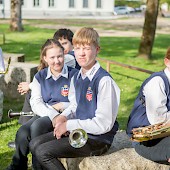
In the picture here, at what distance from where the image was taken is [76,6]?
2041 inches

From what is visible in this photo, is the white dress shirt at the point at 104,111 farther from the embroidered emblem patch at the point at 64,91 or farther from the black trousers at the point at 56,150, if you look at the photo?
the embroidered emblem patch at the point at 64,91

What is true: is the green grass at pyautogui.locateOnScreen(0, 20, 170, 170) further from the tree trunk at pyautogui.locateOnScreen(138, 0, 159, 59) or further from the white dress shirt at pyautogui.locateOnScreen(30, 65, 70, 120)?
the white dress shirt at pyautogui.locateOnScreen(30, 65, 70, 120)

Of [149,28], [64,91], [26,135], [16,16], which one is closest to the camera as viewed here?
[26,135]

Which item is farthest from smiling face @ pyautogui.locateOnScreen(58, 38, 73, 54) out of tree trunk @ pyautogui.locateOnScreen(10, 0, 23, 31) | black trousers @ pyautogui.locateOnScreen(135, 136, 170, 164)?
tree trunk @ pyautogui.locateOnScreen(10, 0, 23, 31)

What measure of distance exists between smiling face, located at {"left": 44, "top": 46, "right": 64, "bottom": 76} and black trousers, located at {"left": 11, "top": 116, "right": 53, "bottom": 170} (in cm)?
59

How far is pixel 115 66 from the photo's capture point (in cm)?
1278

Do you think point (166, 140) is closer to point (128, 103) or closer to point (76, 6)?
point (128, 103)

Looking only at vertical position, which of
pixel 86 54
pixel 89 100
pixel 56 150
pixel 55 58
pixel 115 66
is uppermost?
pixel 86 54

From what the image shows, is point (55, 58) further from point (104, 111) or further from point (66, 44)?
point (104, 111)

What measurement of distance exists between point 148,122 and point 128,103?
16.2 ft

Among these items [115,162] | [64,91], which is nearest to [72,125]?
[115,162]

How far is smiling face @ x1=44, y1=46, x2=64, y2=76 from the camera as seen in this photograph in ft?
15.1

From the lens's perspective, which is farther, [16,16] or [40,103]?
[16,16]

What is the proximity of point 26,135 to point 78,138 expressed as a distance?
885 millimetres
